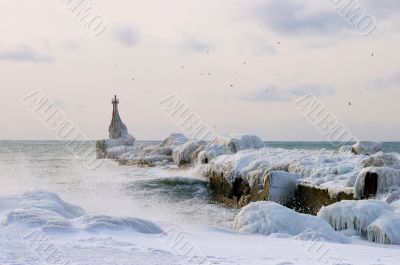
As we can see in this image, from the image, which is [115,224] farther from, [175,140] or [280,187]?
[175,140]

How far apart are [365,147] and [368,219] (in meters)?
24.2

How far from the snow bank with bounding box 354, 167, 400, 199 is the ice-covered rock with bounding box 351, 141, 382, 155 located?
19079 millimetres

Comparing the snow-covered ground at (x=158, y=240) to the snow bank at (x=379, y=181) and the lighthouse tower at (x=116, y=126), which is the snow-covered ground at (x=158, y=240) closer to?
the snow bank at (x=379, y=181)

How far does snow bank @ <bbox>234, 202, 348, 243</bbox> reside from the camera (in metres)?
12.3

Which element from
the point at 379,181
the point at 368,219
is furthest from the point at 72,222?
the point at 379,181

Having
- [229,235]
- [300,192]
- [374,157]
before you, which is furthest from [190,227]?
[374,157]

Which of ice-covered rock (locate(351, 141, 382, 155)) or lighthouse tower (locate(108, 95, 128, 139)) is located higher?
lighthouse tower (locate(108, 95, 128, 139))

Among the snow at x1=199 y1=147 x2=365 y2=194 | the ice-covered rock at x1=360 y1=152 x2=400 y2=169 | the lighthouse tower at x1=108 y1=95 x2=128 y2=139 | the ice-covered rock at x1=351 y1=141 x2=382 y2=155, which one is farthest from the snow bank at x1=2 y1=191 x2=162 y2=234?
the lighthouse tower at x1=108 y1=95 x2=128 y2=139

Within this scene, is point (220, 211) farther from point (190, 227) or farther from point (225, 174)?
point (190, 227)

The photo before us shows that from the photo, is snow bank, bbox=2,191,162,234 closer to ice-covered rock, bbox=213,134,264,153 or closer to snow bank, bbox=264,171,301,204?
snow bank, bbox=264,171,301,204

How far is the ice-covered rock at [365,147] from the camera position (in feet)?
120

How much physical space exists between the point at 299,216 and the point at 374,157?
9.70 meters

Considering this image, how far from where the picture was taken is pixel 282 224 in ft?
42.4

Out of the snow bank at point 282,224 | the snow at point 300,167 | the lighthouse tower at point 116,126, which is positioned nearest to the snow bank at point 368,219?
the snow bank at point 282,224
